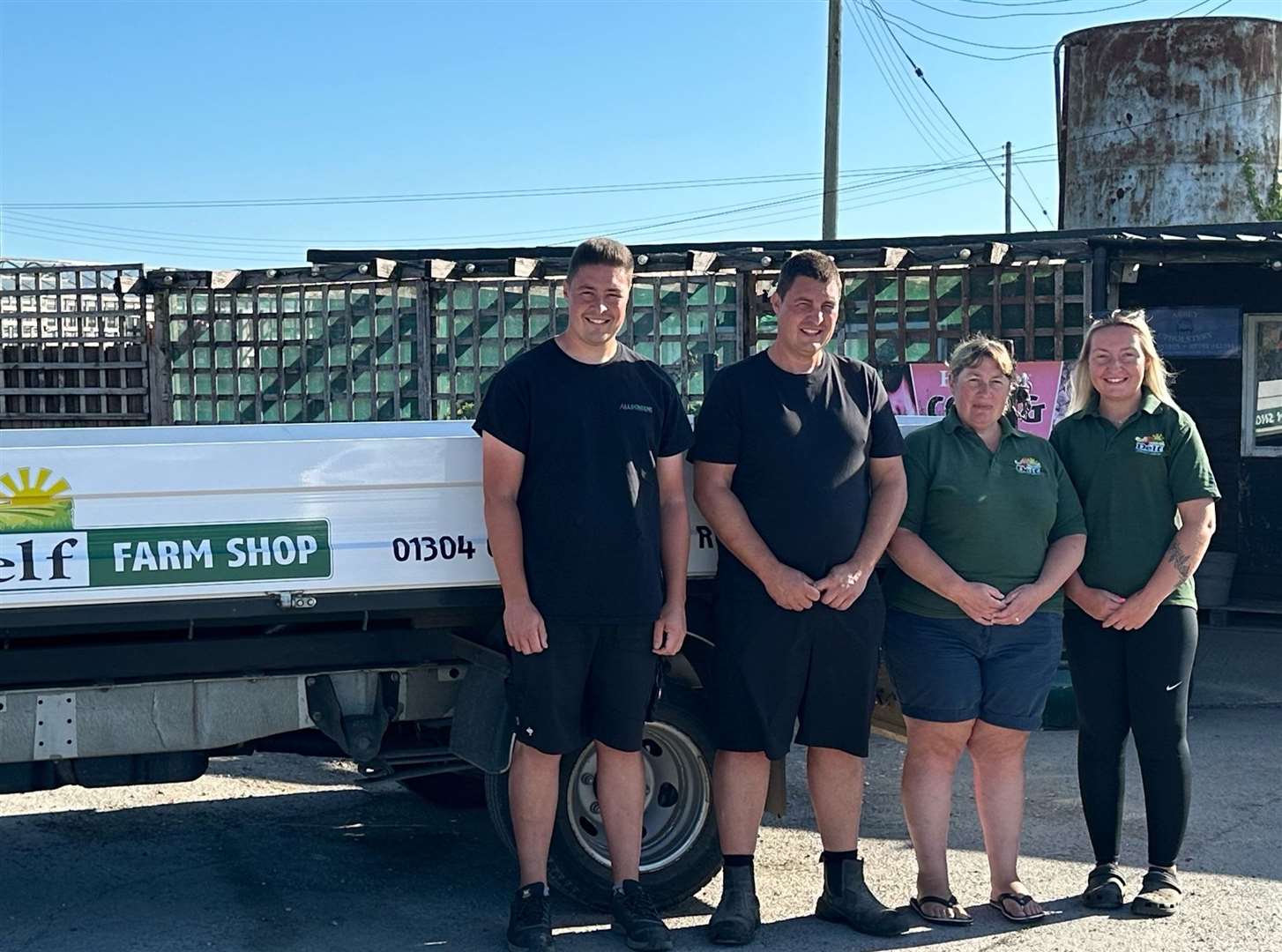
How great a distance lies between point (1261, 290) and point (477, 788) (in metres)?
8.31

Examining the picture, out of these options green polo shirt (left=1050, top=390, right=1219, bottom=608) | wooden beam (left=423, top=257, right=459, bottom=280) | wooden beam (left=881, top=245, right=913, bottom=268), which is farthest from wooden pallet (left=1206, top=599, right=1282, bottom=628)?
green polo shirt (left=1050, top=390, right=1219, bottom=608)

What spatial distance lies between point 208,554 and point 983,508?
249 cm

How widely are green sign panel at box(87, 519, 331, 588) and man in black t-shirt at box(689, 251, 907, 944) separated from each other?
128 centimetres

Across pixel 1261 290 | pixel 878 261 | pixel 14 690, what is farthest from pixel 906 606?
pixel 1261 290

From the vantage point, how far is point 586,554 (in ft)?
15.0

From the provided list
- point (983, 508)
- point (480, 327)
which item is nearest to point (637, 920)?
point (983, 508)

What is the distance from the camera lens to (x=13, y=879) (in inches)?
216

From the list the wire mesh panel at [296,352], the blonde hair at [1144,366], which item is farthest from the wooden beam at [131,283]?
the blonde hair at [1144,366]

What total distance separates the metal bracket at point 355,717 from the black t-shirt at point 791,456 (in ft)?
4.02

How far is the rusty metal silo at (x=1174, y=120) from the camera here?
15711 millimetres

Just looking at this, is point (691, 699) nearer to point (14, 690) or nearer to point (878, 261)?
point (14, 690)

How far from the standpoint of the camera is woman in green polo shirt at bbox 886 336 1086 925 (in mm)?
4918

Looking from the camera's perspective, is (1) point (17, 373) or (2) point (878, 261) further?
(1) point (17, 373)

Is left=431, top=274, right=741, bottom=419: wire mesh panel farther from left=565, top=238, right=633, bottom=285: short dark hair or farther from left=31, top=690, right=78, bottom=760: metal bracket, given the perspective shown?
left=31, top=690, right=78, bottom=760: metal bracket
